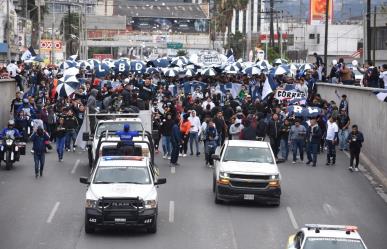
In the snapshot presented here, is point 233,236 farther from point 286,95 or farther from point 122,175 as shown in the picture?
point 286,95

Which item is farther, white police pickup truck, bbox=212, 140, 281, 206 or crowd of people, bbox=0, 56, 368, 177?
crowd of people, bbox=0, 56, 368, 177

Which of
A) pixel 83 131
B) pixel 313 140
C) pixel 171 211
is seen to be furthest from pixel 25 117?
pixel 171 211

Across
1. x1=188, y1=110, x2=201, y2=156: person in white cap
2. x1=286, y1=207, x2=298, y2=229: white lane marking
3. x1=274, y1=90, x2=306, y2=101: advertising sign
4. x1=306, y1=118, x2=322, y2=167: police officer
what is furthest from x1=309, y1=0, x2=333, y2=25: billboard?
x1=286, y1=207, x2=298, y2=229: white lane marking

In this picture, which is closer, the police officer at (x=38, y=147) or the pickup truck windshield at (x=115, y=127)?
the police officer at (x=38, y=147)

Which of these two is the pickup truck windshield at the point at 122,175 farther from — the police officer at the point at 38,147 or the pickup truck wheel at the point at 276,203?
the police officer at the point at 38,147

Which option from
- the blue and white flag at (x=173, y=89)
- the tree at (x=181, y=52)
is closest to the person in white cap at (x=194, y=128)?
the blue and white flag at (x=173, y=89)

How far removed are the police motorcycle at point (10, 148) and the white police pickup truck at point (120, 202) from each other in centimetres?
966

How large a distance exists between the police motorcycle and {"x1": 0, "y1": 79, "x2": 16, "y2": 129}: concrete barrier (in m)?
10.1

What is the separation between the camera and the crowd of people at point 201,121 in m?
32.2

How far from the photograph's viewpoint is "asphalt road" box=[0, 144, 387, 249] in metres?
20.5

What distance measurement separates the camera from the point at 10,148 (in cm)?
3053

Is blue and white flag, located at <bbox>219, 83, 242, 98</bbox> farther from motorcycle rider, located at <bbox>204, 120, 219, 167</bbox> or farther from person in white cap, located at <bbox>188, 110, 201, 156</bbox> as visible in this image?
motorcycle rider, located at <bbox>204, 120, 219, 167</bbox>

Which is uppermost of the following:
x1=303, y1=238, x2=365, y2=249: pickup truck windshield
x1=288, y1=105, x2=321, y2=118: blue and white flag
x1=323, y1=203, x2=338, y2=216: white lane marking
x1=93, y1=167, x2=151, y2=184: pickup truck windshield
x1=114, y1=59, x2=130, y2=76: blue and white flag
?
x1=114, y1=59, x2=130, y2=76: blue and white flag

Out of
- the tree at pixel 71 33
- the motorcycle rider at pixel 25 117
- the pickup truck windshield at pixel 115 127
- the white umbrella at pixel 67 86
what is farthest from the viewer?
the tree at pixel 71 33
